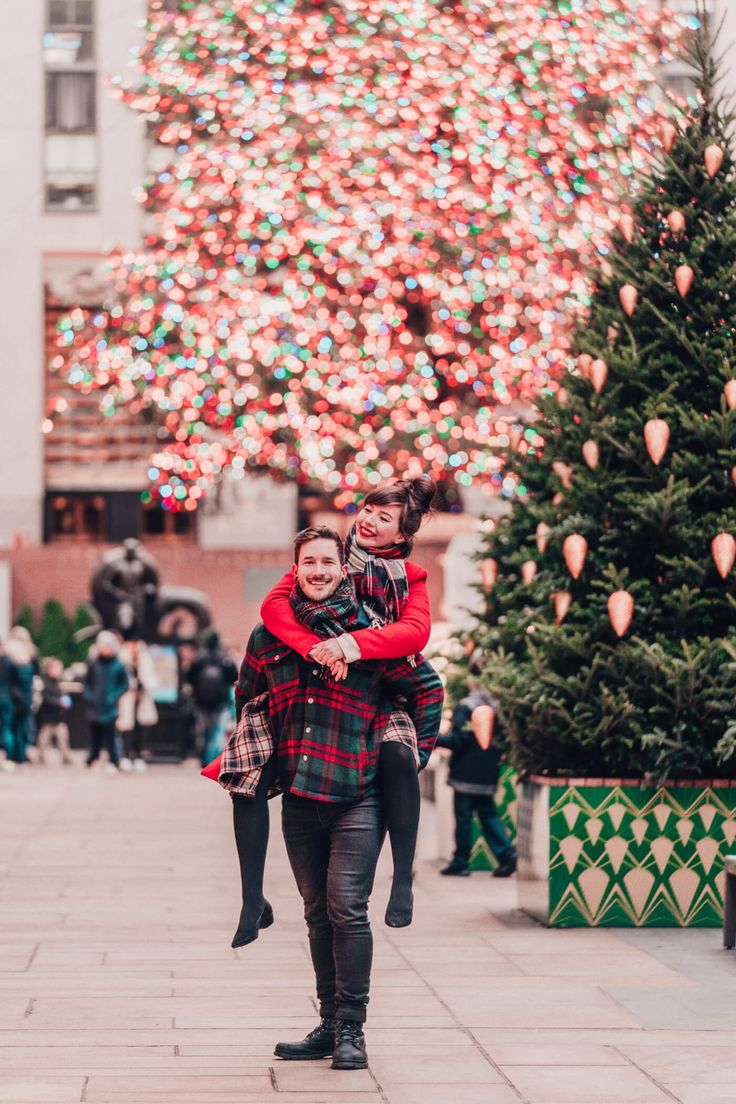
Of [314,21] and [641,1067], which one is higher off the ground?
[314,21]

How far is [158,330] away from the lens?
2514cm

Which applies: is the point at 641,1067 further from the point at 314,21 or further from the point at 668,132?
the point at 314,21

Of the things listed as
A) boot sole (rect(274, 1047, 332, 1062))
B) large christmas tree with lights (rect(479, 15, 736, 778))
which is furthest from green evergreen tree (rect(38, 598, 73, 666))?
boot sole (rect(274, 1047, 332, 1062))

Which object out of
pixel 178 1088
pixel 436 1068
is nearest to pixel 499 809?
pixel 436 1068

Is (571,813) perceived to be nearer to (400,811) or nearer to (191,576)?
(400,811)

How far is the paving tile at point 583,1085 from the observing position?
6.01m

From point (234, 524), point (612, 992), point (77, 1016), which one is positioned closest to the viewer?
point (77, 1016)

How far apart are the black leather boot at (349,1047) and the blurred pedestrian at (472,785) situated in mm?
5643

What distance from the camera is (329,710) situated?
6.48 meters

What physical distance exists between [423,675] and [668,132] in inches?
211

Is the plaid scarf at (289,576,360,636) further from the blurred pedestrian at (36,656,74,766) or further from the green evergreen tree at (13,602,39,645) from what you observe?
the green evergreen tree at (13,602,39,645)

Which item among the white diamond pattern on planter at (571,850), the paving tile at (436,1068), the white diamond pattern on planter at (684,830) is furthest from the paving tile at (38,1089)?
the white diamond pattern on planter at (684,830)

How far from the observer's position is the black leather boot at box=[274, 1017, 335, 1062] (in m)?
6.61

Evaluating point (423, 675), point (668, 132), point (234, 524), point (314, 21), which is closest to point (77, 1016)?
point (423, 675)
